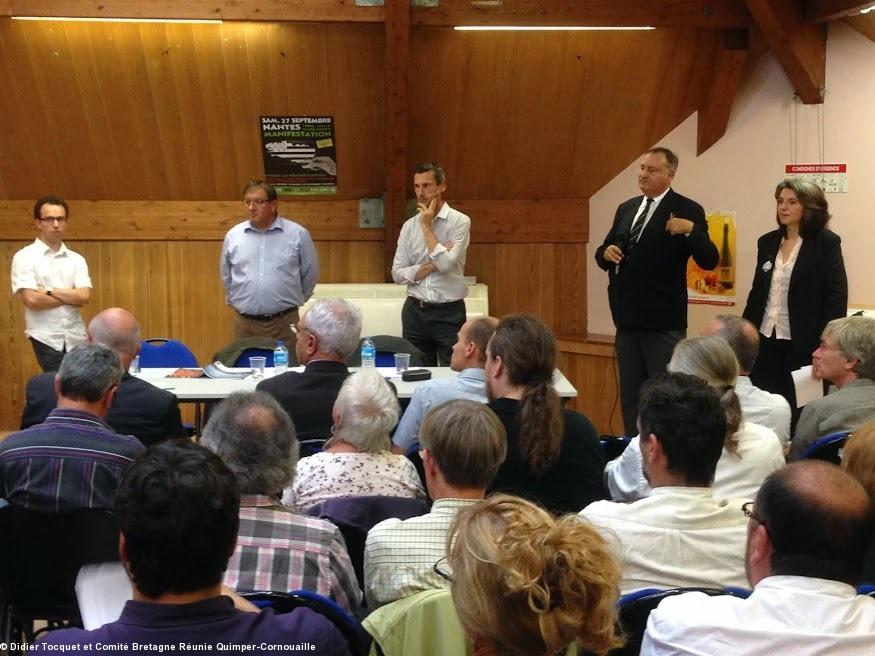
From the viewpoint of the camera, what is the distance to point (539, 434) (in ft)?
9.64

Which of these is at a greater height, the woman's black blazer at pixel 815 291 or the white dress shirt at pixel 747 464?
the woman's black blazer at pixel 815 291

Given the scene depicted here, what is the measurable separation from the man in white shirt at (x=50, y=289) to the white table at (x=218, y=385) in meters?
1.48

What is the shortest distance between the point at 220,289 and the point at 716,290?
11.6 ft

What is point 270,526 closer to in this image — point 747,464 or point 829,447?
point 747,464

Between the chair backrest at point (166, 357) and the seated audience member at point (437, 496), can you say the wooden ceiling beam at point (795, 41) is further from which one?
the seated audience member at point (437, 496)

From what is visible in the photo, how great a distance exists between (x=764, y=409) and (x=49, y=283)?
14.7 feet

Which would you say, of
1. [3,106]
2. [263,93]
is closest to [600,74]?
[263,93]

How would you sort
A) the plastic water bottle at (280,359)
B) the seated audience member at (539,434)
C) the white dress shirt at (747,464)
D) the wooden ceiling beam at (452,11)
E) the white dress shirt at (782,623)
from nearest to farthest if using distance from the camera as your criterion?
the white dress shirt at (782,623)
the white dress shirt at (747,464)
the seated audience member at (539,434)
the plastic water bottle at (280,359)
the wooden ceiling beam at (452,11)

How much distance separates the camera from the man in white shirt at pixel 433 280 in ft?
20.0

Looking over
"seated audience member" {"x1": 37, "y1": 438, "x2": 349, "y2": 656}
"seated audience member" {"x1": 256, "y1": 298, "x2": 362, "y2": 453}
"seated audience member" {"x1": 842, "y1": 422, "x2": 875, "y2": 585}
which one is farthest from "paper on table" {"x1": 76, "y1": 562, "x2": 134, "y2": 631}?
"seated audience member" {"x1": 842, "y1": 422, "x2": 875, "y2": 585}

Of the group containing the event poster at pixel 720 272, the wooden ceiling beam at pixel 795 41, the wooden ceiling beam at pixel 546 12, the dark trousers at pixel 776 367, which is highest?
the wooden ceiling beam at pixel 546 12

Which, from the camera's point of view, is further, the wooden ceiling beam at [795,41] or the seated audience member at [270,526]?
the wooden ceiling beam at [795,41]

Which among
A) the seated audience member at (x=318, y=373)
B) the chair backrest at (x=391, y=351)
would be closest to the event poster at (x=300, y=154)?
the chair backrest at (x=391, y=351)

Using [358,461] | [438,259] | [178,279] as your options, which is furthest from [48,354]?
[358,461]
